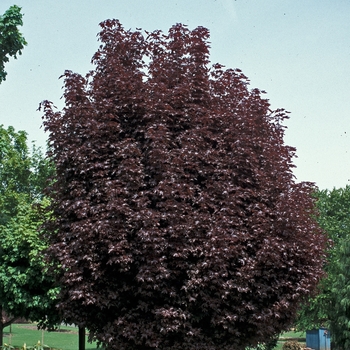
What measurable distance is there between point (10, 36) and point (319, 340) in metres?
36.0

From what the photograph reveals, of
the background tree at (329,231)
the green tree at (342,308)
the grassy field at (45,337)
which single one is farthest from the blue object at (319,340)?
the green tree at (342,308)

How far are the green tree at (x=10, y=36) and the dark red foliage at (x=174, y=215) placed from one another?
34.2 feet

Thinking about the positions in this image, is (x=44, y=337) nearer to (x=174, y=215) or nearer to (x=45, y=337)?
(x=45, y=337)

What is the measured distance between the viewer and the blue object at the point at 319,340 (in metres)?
47.0

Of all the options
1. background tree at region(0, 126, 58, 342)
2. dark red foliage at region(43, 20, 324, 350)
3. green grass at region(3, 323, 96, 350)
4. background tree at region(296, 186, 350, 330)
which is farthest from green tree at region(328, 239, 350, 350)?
green grass at region(3, 323, 96, 350)

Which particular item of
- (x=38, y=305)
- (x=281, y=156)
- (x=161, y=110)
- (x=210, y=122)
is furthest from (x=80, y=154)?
(x=38, y=305)

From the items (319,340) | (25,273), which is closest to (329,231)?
(319,340)

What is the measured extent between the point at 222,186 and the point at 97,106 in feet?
11.7

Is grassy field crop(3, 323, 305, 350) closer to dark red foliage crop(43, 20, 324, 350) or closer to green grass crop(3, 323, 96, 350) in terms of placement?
green grass crop(3, 323, 96, 350)

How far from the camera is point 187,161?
1276cm

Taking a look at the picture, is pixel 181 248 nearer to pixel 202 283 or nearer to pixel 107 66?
pixel 202 283

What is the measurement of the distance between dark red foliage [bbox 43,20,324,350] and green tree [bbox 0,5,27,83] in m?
10.4

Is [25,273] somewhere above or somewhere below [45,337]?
above

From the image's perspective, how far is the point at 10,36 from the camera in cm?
2383
